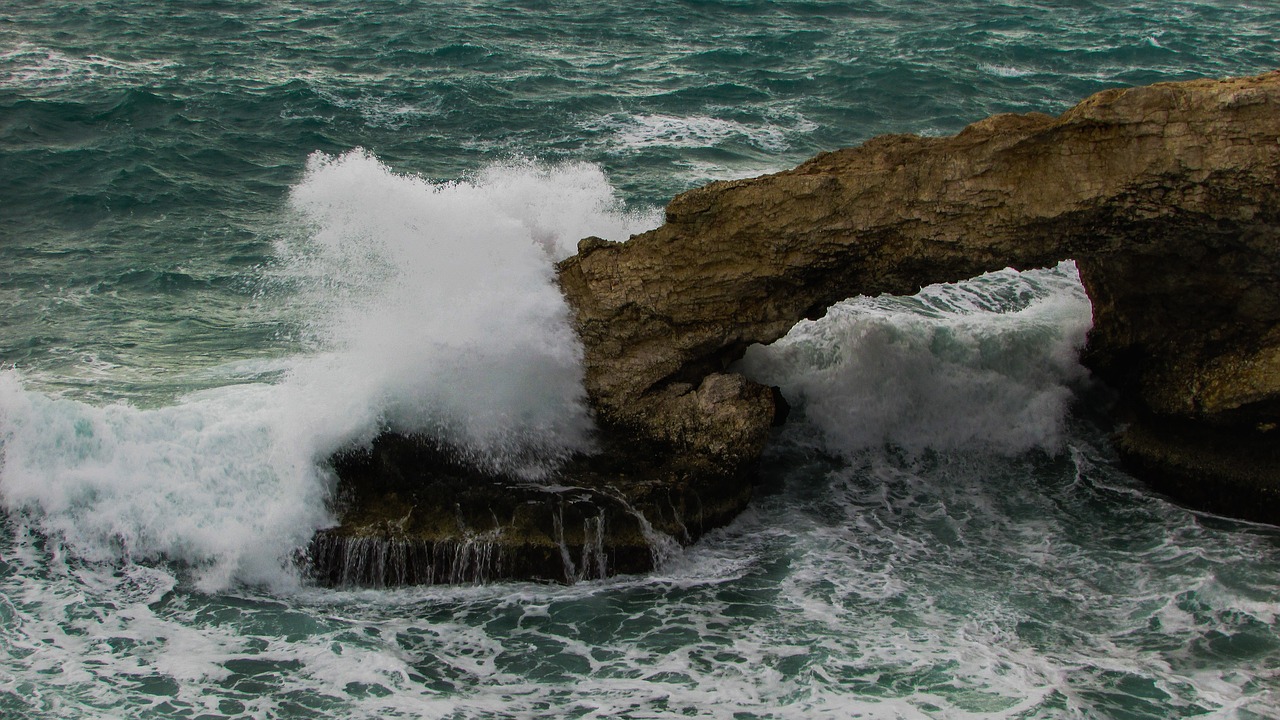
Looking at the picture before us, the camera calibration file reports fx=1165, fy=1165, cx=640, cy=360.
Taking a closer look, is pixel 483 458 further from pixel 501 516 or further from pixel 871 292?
pixel 871 292

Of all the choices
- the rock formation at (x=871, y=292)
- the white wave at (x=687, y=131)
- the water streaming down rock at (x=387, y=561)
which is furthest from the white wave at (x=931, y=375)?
the white wave at (x=687, y=131)

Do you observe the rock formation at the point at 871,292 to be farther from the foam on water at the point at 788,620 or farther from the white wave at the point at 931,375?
the white wave at the point at 931,375

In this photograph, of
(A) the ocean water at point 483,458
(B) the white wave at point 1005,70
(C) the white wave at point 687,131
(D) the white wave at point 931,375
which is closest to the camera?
(A) the ocean water at point 483,458

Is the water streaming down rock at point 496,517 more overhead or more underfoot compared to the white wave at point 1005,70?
more underfoot

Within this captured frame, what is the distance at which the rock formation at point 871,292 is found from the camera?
32.0 feet

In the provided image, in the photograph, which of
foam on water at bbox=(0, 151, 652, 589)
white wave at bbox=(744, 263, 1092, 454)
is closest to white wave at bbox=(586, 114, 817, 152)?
white wave at bbox=(744, 263, 1092, 454)

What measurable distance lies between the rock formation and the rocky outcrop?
0.02 m

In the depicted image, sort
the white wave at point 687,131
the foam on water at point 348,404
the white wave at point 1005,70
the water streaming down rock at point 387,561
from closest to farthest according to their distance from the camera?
1. the water streaming down rock at point 387,561
2. the foam on water at point 348,404
3. the white wave at point 687,131
4. the white wave at point 1005,70

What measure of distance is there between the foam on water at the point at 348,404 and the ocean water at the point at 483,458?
0.04 m

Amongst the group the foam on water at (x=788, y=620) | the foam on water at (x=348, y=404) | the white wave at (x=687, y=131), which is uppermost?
the white wave at (x=687, y=131)

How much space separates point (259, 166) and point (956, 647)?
1397cm

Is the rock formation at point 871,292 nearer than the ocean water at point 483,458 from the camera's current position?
No

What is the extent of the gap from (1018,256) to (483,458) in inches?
206

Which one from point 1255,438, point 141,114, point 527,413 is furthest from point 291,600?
point 141,114
